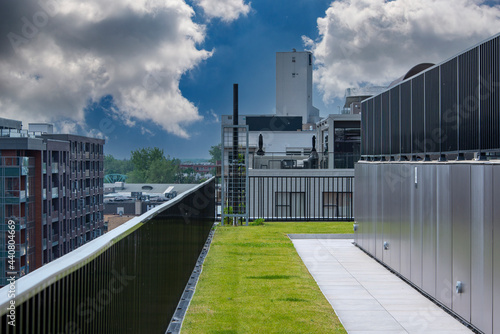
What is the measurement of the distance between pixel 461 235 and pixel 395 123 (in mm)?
3661

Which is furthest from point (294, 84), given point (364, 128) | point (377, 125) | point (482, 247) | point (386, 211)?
point (482, 247)

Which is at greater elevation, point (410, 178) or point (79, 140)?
point (79, 140)

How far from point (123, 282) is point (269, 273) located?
5.33 m

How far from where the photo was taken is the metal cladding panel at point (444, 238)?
20.0 ft

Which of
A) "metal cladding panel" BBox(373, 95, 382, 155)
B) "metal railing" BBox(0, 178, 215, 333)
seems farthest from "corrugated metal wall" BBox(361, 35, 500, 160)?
"metal railing" BBox(0, 178, 215, 333)

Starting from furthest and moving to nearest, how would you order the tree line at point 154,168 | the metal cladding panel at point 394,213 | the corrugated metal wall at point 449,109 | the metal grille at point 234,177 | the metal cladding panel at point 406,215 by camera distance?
the tree line at point 154,168 → the metal grille at point 234,177 → the metal cladding panel at point 394,213 → the metal cladding panel at point 406,215 → the corrugated metal wall at point 449,109

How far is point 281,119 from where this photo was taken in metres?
66.6

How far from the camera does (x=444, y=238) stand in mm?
6234

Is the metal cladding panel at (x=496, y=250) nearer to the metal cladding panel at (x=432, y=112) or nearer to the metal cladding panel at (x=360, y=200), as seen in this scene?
the metal cladding panel at (x=432, y=112)

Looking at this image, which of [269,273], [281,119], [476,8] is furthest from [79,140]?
[281,119]

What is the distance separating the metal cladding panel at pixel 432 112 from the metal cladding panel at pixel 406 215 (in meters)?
0.70

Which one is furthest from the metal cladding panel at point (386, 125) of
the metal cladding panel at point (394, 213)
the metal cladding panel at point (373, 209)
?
the metal cladding panel at point (394, 213)

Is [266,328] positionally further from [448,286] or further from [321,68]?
[321,68]

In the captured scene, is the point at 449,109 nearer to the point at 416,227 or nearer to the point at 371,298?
the point at 416,227
